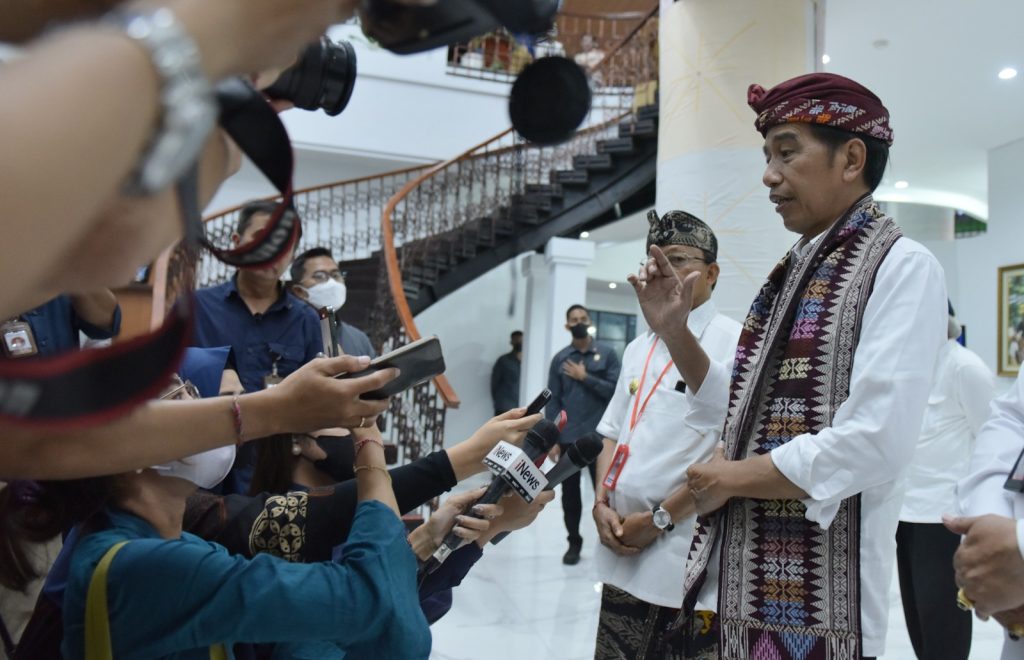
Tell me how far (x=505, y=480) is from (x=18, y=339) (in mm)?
895

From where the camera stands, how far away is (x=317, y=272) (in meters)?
3.30

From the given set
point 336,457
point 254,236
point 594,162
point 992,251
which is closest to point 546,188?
point 594,162

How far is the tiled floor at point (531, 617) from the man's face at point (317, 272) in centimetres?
165

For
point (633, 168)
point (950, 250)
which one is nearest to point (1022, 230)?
point (950, 250)

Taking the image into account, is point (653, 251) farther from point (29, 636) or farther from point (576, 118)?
point (29, 636)

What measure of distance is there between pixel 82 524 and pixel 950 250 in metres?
9.29

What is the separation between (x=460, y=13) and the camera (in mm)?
448

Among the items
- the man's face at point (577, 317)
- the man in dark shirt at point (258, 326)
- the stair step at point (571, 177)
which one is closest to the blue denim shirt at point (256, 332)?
the man in dark shirt at point (258, 326)

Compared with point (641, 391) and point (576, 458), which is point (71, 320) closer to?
point (576, 458)

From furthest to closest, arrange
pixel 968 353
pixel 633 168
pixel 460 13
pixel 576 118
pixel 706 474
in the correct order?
pixel 633 168 < pixel 968 353 < pixel 706 474 < pixel 576 118 < pixel 460 13

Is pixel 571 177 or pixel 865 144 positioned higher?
pixel 571 177

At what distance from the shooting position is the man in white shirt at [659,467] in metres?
1.80

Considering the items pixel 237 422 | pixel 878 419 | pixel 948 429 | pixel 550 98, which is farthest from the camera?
pixel 948 429

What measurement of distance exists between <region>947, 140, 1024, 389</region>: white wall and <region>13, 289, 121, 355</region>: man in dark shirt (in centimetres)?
784
